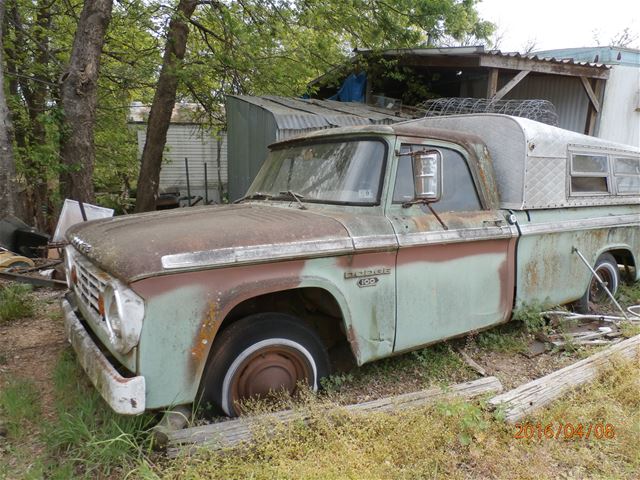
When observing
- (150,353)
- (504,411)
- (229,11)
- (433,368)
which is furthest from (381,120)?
(150,353)

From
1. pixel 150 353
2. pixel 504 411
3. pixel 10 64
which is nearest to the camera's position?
pixel 150 353

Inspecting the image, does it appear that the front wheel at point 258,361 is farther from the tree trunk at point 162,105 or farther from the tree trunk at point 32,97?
the tree trunk at point 162,105

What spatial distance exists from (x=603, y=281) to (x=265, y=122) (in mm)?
5233

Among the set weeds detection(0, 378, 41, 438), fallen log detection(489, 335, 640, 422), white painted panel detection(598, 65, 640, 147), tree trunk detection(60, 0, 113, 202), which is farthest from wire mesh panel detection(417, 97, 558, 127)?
weeds detection(0, 378, 41, 438)

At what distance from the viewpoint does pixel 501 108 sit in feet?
28.6

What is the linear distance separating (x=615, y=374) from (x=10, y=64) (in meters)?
10.5

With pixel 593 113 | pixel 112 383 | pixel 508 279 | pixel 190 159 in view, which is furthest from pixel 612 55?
pixel 190 159

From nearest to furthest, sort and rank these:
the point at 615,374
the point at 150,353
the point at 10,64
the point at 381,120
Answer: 1. the point at 150,353
2. the point at 615,374
3. the point at 381,120
4. the point at 10,64

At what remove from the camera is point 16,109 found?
355 inches

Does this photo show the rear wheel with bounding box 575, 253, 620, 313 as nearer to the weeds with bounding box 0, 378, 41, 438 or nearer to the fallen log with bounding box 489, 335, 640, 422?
the fallen log with bounding box 489, 335, 640, 422

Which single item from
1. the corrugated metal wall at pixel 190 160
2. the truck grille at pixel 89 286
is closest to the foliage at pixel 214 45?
the corrugated metal wall at pixel 190 160

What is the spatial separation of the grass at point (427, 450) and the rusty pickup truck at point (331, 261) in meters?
0.37

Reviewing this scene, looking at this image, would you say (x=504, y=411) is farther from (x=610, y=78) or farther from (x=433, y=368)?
(x=610, y=78)

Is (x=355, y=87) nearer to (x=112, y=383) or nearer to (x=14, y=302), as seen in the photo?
(x=14, y=302)
